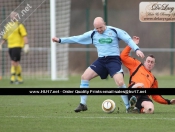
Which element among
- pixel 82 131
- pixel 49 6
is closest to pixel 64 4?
pixel 49 6

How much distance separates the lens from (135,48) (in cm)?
1102

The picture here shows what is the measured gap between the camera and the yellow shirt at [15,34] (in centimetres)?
1933

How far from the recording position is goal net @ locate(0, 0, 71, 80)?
20406 millimetres

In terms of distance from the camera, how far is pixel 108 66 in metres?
11.4

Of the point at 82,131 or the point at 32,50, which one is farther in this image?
the point at 32,50

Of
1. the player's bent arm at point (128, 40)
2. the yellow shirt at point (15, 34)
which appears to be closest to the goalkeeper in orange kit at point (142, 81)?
the player's bent arm at point (128, 40)

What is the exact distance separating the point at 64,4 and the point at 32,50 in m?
4.17

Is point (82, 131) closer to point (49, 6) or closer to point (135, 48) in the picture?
point (135, 48)

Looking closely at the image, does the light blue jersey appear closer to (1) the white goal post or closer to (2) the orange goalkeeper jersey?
(2) the orange goalkeeper jersey

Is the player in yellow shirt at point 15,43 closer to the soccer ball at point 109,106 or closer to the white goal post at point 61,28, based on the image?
the white goal post at point 61,28

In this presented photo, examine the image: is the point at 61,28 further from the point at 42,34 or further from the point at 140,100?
the point at 140,100

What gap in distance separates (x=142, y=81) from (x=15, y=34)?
903 cm

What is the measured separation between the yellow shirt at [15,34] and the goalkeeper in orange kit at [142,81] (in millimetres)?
8338

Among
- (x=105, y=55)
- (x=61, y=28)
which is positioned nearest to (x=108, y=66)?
(x=105, y=55)
